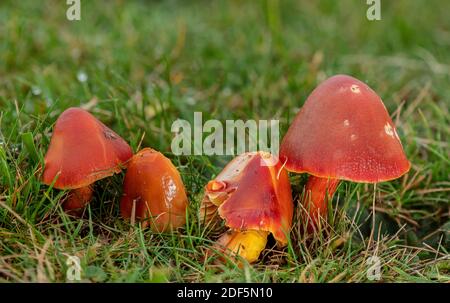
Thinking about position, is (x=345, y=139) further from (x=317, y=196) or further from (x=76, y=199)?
(x=76, y=199)

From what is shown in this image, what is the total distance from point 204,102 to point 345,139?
5.52 ft

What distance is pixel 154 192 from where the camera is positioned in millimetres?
2234

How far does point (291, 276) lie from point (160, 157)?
669 millimetres

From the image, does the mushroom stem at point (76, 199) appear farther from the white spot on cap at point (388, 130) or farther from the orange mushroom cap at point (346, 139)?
the white spot on cap at point (388, 130)

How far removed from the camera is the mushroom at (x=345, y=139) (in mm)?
2027

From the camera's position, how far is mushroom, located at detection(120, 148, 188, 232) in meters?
2.23

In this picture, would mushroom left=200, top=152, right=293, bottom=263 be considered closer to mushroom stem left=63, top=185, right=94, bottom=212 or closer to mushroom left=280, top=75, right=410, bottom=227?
mushroom left=280, top=75, right=410, bottom=227

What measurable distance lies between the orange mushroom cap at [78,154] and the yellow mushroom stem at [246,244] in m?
0.50

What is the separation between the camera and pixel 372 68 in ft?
14.1

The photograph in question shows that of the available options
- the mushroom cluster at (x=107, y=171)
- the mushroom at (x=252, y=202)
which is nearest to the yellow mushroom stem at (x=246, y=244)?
Answer: the mushroom at (x=252, y=202)

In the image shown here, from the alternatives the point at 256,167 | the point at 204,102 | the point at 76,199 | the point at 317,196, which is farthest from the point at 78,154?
the point at 204,102
